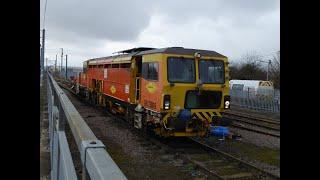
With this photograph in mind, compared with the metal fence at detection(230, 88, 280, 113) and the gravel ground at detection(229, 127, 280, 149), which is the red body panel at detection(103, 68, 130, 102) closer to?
the gravel ground at detection(229, 127, 280, 149)

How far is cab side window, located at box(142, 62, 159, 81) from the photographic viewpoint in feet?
42.3

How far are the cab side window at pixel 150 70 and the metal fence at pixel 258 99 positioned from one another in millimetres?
15165

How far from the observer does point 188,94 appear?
12.8 metres

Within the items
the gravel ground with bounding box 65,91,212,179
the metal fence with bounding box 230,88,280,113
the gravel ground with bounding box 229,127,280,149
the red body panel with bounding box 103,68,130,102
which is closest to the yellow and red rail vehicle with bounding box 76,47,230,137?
the gravel ground with bounding box 65,91,212,179

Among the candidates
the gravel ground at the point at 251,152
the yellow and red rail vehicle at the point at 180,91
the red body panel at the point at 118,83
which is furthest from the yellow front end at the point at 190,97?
the red body panel at the point at 118,83

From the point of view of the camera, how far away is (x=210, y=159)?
10984 mm

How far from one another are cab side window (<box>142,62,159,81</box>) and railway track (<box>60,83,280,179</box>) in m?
1.95

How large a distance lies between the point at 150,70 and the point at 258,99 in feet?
68.5

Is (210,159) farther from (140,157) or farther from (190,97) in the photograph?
(190,97)

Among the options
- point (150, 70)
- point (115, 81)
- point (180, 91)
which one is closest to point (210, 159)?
point (180, 91)

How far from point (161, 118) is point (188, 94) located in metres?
1.15
